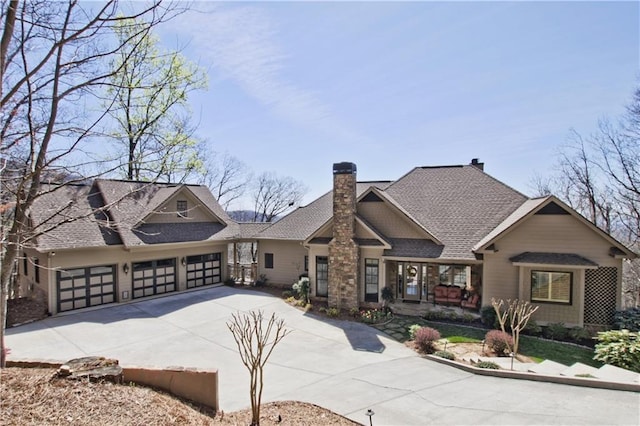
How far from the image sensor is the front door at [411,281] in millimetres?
17200

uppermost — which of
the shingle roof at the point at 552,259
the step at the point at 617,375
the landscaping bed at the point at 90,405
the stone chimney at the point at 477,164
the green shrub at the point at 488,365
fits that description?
the stone chimney at the point at 477,164

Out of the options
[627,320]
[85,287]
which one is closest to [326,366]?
[627,320]

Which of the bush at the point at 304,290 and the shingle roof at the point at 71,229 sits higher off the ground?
the shingle roof at the point at 71,229

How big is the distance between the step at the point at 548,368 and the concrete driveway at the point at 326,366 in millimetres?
832

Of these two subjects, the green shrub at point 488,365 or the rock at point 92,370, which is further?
the green shrub at point 488,365

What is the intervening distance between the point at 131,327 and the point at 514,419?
12.5 metres

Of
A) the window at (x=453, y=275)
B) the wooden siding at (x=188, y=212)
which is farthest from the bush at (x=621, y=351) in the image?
the wooden siding at (x=188, y=212)

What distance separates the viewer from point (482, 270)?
15672 millimetres

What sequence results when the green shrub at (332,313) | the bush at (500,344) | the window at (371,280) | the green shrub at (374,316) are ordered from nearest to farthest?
the bush at (500,344) < the green shrub at (374,316) < the green shrub at (332,313) < the window at (371,280)

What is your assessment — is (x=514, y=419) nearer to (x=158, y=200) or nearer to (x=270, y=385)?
(x=270, y=385)

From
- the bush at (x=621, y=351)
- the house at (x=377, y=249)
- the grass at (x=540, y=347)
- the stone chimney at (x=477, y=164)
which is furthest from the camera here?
the stone chimney at (x=477, y=164)

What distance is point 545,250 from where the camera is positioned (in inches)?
567

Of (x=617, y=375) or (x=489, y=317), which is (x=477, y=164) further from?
(x=617, y=375)

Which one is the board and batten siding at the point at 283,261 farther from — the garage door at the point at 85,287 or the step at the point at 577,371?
the step at the point at 577,371
